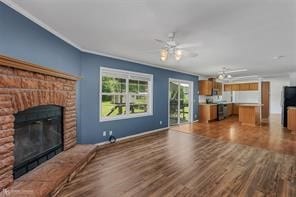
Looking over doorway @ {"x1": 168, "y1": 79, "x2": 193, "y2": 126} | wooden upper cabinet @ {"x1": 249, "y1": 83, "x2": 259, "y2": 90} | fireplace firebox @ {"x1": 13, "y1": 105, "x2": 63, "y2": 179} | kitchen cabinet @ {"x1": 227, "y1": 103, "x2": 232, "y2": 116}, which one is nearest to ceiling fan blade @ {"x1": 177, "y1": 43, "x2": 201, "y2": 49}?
fireplace firebox @ {"x1": 13, "y1": 105, "x2": 63, "y2": 179}

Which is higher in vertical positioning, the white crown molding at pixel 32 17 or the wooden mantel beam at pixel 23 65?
the white crown molding at pixel 32 17

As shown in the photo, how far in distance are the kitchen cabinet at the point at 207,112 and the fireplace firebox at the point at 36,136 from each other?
278 inches

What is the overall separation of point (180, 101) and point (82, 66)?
4.90m

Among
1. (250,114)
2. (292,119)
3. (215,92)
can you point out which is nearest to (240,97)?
(215,92)

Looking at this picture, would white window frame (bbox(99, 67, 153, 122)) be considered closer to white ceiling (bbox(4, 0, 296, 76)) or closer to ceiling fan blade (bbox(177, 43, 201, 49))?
white ceiling (bbox(4, 0, 296, 76))

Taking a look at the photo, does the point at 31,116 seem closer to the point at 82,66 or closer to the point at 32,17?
the point at 32,17

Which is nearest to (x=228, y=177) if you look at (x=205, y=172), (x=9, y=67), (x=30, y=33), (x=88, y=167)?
(x=205, y=172)

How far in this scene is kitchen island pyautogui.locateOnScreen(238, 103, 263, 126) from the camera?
7766 millimetres

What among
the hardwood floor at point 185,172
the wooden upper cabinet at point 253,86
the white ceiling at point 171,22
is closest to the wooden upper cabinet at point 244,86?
the wooden upper cabinet at point 253,86

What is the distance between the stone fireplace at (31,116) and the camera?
2.08m

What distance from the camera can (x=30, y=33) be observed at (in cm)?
264

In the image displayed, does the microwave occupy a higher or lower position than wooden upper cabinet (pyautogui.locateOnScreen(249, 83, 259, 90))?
lower

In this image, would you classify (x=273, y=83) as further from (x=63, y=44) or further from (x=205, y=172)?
(x=63, y=44)

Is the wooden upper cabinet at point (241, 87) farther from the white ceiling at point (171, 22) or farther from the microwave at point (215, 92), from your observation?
the white ceiling at point (171, 22)
